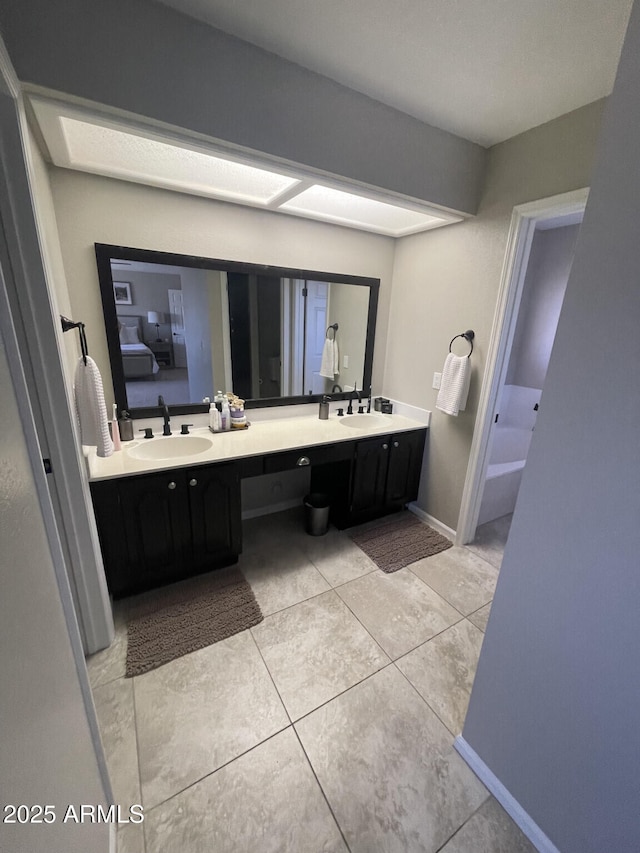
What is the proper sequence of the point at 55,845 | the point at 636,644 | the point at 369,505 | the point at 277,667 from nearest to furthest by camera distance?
the point at 55,845 → the point at 636,644 → the point at 277,667 → the point at 369,505

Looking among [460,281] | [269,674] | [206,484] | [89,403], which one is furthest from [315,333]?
[269,674]

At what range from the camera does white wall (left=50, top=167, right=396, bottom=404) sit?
1.69 m

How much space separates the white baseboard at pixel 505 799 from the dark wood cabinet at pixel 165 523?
1.42m

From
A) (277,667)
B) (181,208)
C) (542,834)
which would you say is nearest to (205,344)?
(181,208)

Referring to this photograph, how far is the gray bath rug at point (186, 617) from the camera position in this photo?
1.57 metres

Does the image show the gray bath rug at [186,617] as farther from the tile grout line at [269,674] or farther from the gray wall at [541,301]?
the gray wall at [541,301]

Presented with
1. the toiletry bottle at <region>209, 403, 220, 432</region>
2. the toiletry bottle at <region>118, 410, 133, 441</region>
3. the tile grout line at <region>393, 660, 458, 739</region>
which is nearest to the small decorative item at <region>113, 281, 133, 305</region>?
the toiletry bottle at <region>118, 410, 133, 441</region>

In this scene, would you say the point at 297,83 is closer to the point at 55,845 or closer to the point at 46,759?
the point at 46,759

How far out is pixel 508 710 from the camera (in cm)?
110

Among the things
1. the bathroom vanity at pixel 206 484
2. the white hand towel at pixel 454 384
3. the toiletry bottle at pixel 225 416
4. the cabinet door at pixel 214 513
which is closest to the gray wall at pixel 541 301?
the white hand towel at pixel 454 384

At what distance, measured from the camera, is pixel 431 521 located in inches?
104

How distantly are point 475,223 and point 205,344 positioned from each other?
1844mm

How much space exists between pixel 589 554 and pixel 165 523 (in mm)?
1789

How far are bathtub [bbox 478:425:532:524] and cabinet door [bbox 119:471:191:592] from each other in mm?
2085
